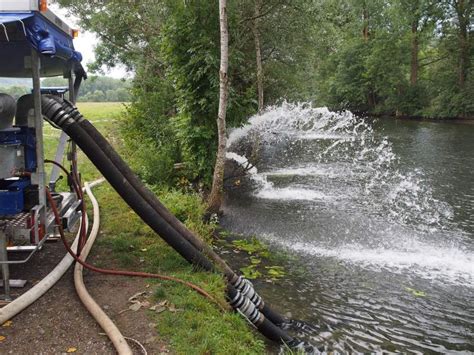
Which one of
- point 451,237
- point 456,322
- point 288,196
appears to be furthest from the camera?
point 288,196

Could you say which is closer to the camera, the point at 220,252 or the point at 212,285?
the point at 212,285

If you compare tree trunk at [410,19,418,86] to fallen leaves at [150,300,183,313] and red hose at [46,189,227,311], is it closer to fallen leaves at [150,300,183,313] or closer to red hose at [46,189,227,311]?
red hose at [46,189,227,311]

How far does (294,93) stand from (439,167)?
8.65 m

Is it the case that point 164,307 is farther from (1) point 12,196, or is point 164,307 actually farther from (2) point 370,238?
(2) point 370,238

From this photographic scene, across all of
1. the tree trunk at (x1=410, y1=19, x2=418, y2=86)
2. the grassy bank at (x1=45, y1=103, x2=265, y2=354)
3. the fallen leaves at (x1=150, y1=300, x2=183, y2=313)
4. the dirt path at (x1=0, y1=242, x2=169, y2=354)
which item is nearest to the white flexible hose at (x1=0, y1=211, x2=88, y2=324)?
the dirt path at (x1=0, y1=242, x2=169, y2=354)

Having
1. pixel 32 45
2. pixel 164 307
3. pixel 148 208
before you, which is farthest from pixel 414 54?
pixel 32 45

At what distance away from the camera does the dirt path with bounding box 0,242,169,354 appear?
4473 mm

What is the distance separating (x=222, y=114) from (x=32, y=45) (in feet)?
20.6

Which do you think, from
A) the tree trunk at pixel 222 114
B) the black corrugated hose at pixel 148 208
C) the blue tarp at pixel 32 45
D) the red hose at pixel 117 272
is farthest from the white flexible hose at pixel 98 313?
the tree trunk at pixel 222 114

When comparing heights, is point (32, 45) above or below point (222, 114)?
above

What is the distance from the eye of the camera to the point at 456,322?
667cm

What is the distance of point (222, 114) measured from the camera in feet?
35.1

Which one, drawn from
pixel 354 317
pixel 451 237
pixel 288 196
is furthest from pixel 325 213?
pixel 354 317

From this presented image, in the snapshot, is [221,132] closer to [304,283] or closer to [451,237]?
[304,283]
